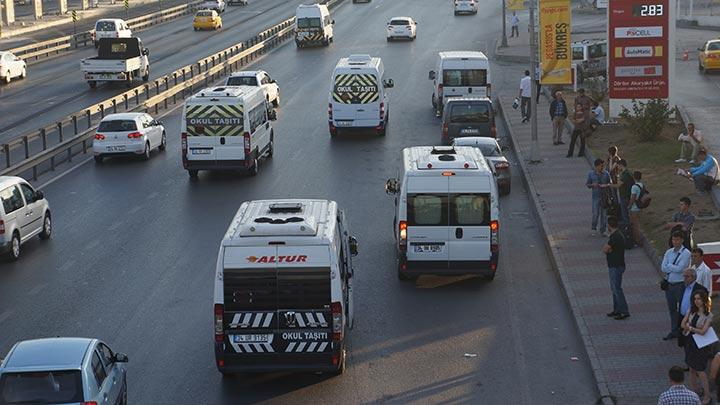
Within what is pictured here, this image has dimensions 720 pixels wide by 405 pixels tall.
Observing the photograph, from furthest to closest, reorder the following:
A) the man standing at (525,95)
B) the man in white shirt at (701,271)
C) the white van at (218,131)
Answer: the man standing at (525,95) < the white van at (218,131) < the man in white shirt at (701,271)

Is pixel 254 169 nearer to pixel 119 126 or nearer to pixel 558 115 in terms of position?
pixel 119 126

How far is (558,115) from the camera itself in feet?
128

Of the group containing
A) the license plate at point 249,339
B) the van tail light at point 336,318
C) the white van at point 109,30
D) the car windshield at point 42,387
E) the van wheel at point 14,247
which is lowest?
the van wheel at point 14,247

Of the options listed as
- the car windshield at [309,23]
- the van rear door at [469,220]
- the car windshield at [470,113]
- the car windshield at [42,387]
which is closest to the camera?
the car windshield at [42,387]

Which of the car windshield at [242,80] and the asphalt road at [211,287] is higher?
the car windshield at [242,80]

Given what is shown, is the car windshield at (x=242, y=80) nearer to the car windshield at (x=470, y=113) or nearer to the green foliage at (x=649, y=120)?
the car windshield at (x=470, y=113)

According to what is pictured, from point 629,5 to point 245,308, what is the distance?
86.0ft

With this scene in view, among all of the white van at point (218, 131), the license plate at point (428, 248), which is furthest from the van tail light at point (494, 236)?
the white van at point (218, 131)

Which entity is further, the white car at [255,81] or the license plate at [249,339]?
the white car at [255,81]

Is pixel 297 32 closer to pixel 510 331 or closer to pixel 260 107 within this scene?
pixel 260 107

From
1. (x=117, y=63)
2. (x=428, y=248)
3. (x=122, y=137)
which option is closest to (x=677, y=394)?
(x=428, y=248)

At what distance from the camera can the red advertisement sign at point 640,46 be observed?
40.2 m

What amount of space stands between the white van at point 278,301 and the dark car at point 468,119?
68.7ft

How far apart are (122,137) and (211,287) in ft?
54.0
